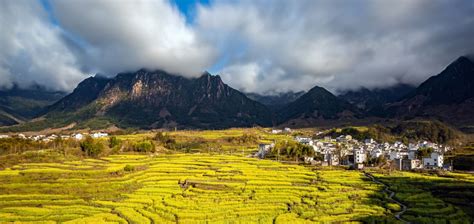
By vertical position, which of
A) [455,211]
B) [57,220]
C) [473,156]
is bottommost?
[57,220]

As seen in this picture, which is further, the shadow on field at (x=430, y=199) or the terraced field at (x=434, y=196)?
the terraced field at (x=434, y=196)

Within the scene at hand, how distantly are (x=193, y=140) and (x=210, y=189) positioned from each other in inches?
3425

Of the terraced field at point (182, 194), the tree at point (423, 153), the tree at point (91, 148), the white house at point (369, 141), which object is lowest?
the terraced field at point (182, 194)

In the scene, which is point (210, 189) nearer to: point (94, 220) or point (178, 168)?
point (178, 168)

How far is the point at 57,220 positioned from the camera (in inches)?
1706

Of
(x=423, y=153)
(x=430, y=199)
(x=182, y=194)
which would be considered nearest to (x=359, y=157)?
(x=423, y=153)

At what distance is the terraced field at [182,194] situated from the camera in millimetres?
42625

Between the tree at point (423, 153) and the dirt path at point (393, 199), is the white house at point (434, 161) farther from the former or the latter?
the dirt path at point (393, 199)

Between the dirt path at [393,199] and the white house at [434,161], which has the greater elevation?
the white house at [434,161]

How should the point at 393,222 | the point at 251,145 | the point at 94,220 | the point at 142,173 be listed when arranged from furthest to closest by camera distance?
the point at 251,145
the point at 142,173
the point at 94,220
the point at 393,222

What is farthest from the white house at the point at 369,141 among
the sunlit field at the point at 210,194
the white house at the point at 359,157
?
the sunlit field at the point at 210,194

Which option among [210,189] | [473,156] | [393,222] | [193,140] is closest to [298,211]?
[393,222]

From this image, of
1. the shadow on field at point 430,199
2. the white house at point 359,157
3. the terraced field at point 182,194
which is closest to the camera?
the shadow on field at point 430,199

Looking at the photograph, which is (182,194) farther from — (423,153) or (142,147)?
(423,153)
